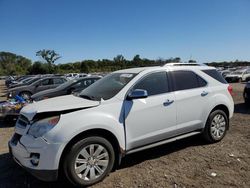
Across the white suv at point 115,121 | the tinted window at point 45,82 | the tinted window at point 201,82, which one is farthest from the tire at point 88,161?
the tinted window at point 45,82

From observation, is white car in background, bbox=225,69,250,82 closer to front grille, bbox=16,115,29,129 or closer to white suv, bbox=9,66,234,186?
white suv, bbox=9,66,234,186

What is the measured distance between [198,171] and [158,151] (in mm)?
1067

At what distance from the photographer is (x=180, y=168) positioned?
3.97 metres

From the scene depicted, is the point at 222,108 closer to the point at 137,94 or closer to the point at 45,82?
the point at 137,94

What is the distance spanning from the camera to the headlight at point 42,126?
3.20 metres

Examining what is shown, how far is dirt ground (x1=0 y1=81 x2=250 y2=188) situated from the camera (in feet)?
11.6

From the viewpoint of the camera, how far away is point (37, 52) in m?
87.9

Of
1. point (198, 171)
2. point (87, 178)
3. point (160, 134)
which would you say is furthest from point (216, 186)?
point (87, 178)

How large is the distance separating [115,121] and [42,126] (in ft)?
3.49

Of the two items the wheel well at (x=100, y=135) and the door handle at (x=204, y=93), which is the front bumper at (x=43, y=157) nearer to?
the wheel well at (x=100, y=135)

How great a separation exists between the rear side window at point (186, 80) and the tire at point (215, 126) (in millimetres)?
711

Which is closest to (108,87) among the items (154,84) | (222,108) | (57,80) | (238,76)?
(154,84)

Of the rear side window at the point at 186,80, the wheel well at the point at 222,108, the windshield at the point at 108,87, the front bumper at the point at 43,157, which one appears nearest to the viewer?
the front bumper at the point at 43,157

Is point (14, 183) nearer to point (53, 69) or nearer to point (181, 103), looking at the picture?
point (181, 103)
